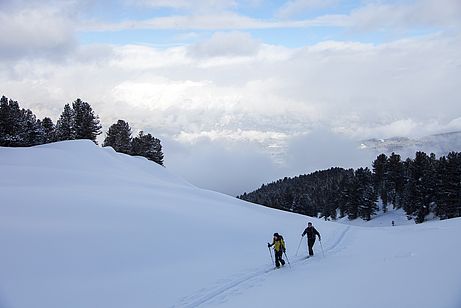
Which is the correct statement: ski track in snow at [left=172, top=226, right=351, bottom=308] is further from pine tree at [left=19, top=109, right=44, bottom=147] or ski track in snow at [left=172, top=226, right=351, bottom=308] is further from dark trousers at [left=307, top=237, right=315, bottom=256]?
pine tree at [left=19, top=109, right=44, bottom=147]

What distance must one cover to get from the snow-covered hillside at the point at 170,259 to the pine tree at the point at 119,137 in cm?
4850

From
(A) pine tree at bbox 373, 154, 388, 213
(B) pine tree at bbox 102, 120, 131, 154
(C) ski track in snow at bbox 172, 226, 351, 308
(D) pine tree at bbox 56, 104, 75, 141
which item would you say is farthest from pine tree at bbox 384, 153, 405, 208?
(C) ski track in snow at bbox 172, 226, 351, 308

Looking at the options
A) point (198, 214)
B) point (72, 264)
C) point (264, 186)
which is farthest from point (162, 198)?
point (264, 186)

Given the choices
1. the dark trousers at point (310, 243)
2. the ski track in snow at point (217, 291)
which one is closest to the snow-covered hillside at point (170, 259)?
the ski track in snow at point (217, 291)

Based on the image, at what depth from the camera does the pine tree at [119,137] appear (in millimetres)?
80250

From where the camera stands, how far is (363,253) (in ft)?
74.2

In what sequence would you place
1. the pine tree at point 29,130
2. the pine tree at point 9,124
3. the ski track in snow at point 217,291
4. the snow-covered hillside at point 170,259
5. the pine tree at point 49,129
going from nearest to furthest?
the snow-covered hillside at point 170,259 < the ski track in snow at point 217,291 < the pine tree at point 9,124 < the pine tree at point 29,130 < the pine tree at point 49,129

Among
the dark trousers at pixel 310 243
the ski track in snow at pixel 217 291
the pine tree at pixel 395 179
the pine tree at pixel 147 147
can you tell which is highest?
the pine tree at pixel 147 147

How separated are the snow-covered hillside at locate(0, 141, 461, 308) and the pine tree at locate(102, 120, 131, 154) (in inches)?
1910

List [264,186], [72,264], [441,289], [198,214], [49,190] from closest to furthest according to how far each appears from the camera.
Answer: [441,289] → [72,264] → [49,190] → [198,214] → [264,186]

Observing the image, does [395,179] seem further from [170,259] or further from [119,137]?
[170,259]

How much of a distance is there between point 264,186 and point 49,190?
16363 cm

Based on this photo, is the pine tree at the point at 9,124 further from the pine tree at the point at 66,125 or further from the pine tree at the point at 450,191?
the pine tree at the point at 450,191

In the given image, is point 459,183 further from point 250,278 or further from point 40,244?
point 40,244
